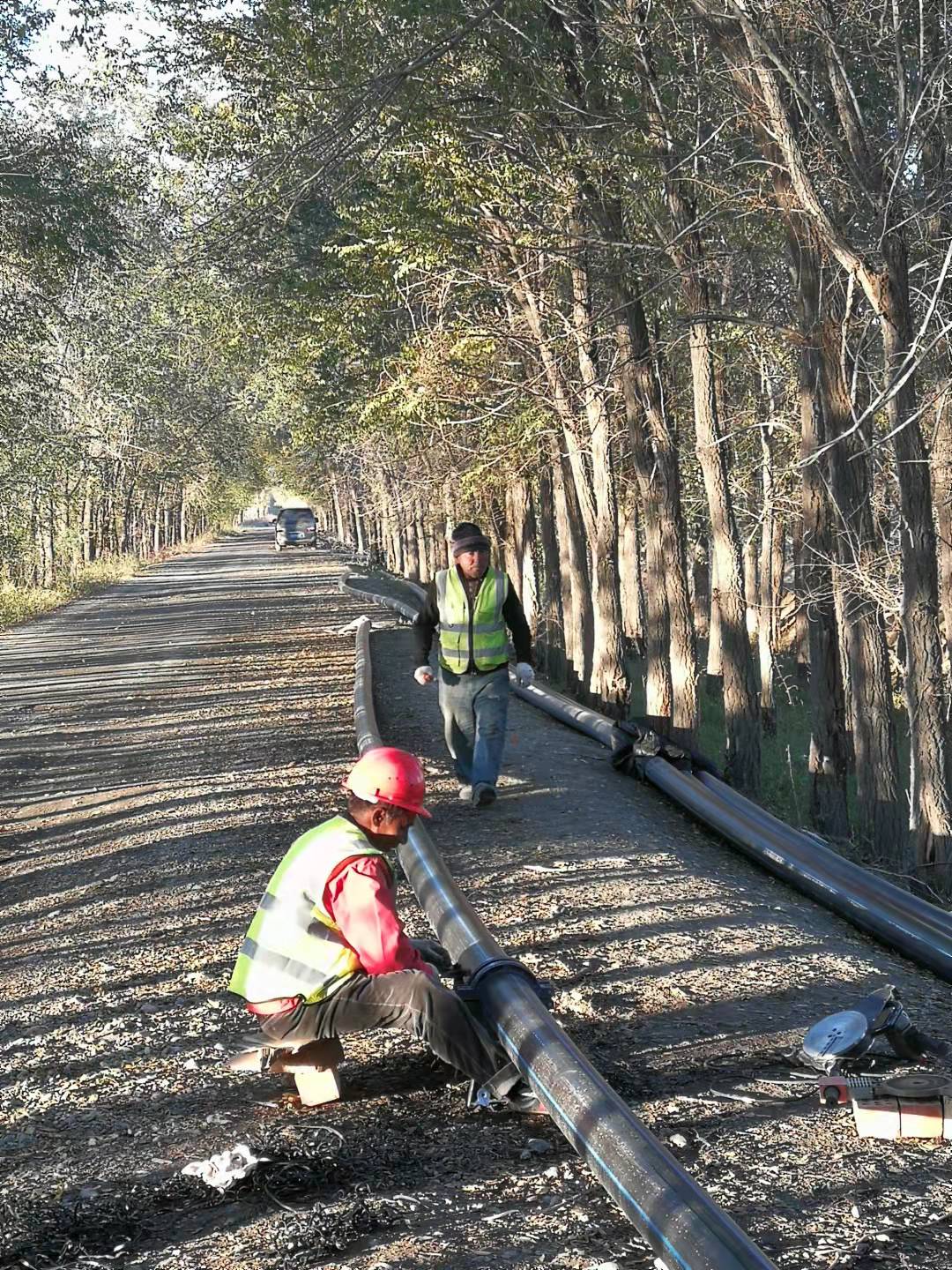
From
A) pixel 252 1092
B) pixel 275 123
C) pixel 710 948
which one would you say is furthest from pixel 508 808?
pixel 275 123

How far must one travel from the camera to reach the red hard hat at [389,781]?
220 inches

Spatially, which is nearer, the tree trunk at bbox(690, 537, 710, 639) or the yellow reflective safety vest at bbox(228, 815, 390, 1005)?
the yellow reflective safety vest at bbox(228, 815, 390, 1005)

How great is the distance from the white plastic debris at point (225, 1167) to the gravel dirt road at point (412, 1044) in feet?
0.18

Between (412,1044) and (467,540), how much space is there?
4.63m

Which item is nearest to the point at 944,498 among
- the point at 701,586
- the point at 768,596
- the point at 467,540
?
the point at 467,540

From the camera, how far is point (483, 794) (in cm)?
1106

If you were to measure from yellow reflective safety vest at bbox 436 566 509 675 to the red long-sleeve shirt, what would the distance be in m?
5.14

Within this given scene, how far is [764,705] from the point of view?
31.2 m

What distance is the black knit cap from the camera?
1027 cm

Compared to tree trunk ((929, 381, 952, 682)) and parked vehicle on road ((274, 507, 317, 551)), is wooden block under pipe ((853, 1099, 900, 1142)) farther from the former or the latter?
parked vehicle on road ((274, 507, 317, 551))

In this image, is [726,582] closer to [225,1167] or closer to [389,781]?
[389,781]

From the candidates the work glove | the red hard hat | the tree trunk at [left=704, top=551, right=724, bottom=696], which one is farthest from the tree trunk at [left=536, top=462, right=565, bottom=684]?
the red hard hat

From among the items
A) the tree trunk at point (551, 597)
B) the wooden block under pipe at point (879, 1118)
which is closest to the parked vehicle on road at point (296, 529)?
the tree trunk at point (551, 597)

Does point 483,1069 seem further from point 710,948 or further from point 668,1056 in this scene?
point 710,948
